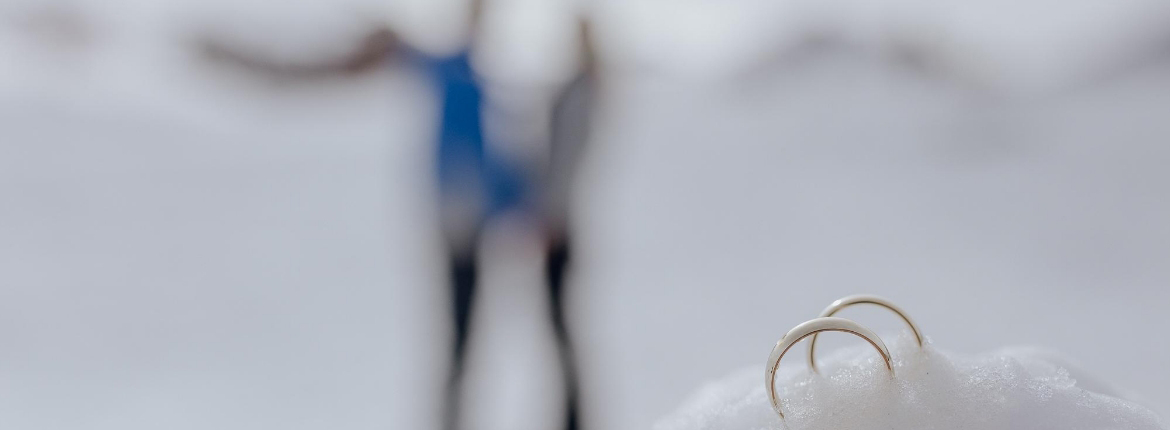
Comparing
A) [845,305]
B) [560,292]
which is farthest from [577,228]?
[845,305]

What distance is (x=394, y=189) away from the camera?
2.73 metres

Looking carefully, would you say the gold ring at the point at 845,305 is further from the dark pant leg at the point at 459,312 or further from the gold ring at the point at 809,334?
the dark pant leg at the point at 459,312

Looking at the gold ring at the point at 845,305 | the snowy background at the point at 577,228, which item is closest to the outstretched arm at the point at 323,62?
the snowy background at the point at 577,228

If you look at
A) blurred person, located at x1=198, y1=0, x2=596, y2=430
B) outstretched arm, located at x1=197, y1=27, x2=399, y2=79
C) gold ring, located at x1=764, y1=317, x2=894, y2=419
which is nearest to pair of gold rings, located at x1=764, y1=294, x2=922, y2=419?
gold ring, located at x1=764, y1=317, x2=894, y2=419

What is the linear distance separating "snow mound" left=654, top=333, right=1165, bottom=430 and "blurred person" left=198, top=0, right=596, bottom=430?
94 centimetres

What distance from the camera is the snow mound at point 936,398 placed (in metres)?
0.23

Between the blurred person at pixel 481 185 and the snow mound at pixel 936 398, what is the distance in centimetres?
94

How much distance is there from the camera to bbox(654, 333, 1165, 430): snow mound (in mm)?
229

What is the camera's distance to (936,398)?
0.78 ft

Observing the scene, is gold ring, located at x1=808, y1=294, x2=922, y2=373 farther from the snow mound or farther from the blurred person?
the blurred person

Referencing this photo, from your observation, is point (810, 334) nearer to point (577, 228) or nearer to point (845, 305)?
point (845, 305)

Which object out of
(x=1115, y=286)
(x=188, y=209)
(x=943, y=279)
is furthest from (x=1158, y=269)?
(x=188, y=209)

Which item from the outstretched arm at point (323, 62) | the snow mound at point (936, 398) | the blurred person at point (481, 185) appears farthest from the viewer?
the outstretched arm at point (323, 62)

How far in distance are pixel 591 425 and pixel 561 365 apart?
10 centimetres
